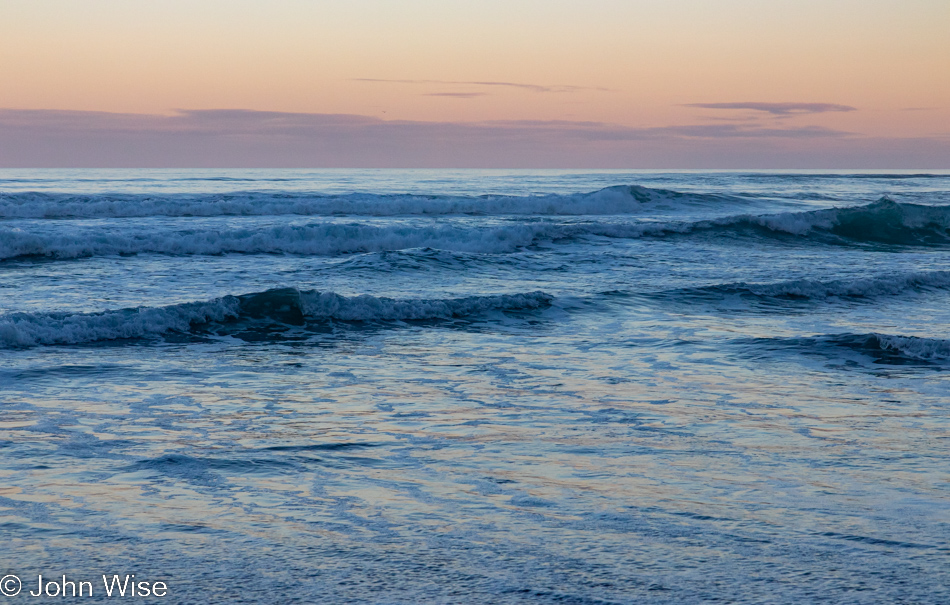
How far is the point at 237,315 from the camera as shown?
10.9 metres

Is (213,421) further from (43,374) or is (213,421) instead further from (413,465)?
(43,374)

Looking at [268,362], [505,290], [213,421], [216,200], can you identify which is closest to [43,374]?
[268,362]

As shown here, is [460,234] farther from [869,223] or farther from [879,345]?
[879,345]

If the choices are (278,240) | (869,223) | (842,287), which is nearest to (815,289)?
(842,287)

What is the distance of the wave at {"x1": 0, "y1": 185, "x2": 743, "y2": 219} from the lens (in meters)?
26.8

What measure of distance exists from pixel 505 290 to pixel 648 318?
349 centimetres

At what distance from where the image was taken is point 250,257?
1864cm

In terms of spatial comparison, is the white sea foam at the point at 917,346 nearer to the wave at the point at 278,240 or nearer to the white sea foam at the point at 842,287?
the white sea foam at the point at 842,287

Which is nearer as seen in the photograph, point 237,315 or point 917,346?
point 917,346

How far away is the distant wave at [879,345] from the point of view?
28.1 feet

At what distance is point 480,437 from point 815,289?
30.8 feet

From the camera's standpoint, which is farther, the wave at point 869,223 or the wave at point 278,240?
the wave at point 869,223

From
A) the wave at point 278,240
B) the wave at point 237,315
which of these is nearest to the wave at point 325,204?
the wave at point 278,240

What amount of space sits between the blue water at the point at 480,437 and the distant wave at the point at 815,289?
61 mm
